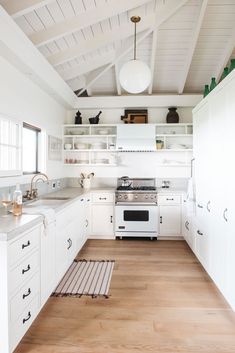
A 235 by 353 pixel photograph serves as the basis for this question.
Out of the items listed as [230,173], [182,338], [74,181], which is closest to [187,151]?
[74,181]

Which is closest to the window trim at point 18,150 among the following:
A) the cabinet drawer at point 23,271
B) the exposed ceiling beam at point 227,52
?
the cabinet drawer at point 23,271

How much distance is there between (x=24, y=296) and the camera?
1944 millimetres

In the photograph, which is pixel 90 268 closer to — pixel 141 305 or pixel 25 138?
pixel 141 305

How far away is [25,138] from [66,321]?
2.46m

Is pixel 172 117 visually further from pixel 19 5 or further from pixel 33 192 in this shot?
pixel 19 5

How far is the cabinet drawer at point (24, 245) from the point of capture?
1.77m

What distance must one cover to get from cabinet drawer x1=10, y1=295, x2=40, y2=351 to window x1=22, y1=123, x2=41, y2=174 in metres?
1.93

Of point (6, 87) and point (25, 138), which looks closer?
point (6, 87)

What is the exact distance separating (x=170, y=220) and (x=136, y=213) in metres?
0.61

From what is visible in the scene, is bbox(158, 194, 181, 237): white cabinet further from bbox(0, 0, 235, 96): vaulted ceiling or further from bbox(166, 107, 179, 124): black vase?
bbox(0, 0, 235, 96): vaulted ceiling

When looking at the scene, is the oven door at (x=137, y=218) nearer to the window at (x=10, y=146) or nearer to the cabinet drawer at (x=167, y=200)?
the cabinet drawer at (x=167, y=200)

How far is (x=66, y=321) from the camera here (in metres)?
2.28

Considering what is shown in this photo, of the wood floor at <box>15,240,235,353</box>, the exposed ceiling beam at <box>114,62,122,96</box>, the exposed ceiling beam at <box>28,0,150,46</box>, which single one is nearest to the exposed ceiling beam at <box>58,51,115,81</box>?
the exposed ceiling beam at <box>114,62,122,96</box>

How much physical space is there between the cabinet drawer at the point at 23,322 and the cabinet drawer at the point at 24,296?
0.13 ft
